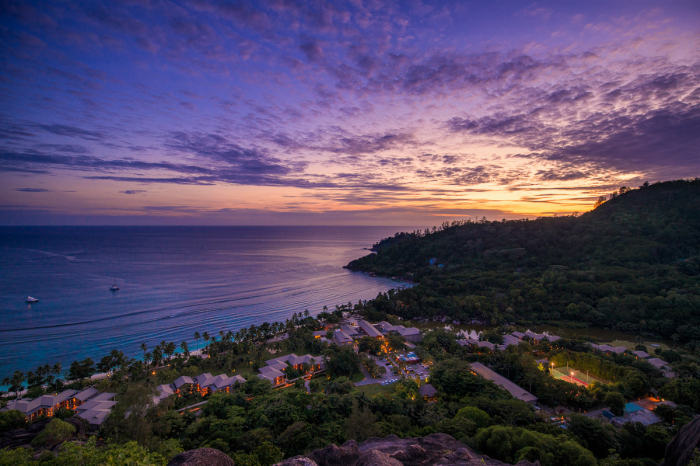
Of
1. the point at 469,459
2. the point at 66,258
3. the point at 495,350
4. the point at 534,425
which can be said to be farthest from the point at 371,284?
the point at 66,258

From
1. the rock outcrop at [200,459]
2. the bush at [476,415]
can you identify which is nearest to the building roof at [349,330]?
the bush at [476,415]

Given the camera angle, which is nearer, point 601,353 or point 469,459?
point 469,459

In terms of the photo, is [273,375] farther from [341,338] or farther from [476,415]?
[476,415]

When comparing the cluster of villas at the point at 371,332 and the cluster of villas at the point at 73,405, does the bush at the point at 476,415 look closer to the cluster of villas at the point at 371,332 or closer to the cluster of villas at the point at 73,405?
the cluster of villas at the point at 371,332

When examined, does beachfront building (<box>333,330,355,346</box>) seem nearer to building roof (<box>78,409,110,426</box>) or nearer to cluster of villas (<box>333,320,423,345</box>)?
cluster of villas (<box>333,320,423,345</box>)

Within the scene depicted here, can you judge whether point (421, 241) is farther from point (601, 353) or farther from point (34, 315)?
point (34, 315)

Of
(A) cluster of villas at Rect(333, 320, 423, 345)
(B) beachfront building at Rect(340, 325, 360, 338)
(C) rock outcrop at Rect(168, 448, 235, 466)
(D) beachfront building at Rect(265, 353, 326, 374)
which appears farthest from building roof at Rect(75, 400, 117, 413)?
(B) beachfront building at Rect(340, 325, 360, 338)

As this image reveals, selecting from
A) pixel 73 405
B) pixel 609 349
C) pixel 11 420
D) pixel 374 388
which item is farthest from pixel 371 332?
pixel 11 420
